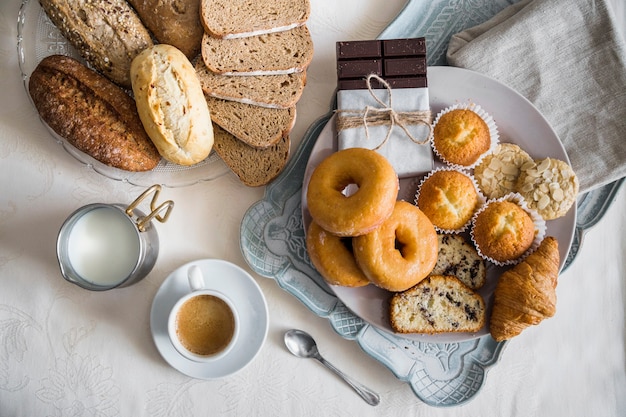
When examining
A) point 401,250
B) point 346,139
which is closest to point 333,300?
point 401,250

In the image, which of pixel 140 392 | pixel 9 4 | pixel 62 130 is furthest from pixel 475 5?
pixel 140 392

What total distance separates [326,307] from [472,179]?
680mm

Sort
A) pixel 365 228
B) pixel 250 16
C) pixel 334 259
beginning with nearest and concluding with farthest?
pixel 365 228 < pixel 334 259 < pixel 250 16

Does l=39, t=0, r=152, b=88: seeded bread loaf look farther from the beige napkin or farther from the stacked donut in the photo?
the beige napkin

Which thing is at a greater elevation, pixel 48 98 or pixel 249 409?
pixel 48 98

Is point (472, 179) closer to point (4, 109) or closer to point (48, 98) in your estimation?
point (48, 98)

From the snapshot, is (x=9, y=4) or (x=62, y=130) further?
(x=9, y=4)

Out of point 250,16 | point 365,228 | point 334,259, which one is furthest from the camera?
point 250,16

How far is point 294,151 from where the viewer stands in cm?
180

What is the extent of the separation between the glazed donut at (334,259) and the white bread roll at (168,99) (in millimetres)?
490

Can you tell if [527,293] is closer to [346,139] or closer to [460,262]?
[460,262]

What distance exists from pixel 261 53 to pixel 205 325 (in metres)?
0.96

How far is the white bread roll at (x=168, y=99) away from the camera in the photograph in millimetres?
1545

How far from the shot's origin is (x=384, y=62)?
169 centimetres
